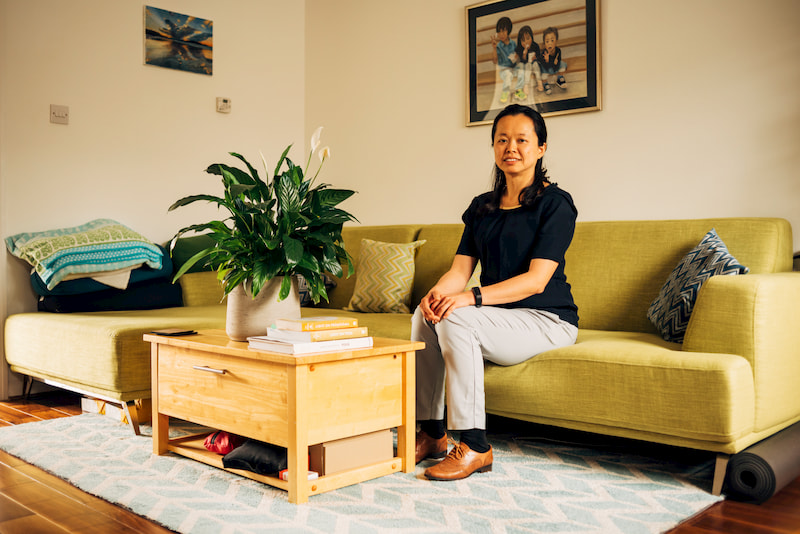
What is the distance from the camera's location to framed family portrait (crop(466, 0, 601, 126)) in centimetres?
340

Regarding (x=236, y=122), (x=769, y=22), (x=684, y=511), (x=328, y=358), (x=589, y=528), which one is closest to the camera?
(x=589, y=528)

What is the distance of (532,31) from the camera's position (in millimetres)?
3592

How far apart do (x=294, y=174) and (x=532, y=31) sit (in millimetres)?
1985

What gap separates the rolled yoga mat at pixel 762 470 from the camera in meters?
1.80

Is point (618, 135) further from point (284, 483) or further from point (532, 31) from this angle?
point (284, 483)

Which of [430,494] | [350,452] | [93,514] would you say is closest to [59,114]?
[93,514]

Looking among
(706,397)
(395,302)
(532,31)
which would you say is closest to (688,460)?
(706,397)

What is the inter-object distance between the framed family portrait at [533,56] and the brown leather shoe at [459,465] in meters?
1.98

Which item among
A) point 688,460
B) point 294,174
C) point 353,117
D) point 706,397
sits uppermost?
point 353,117

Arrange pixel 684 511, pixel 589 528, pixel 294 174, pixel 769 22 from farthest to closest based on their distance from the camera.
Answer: pixel 769 22, pixel 294 174, pixel 684 511, pixel 589 528

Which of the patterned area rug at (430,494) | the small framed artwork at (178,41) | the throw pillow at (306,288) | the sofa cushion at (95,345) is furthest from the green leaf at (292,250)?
the small framed artwork at (178,41)

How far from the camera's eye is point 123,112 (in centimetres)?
390

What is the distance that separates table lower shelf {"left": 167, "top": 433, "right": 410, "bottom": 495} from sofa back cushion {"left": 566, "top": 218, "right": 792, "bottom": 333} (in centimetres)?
109

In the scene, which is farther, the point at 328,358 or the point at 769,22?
the point at 769,22
